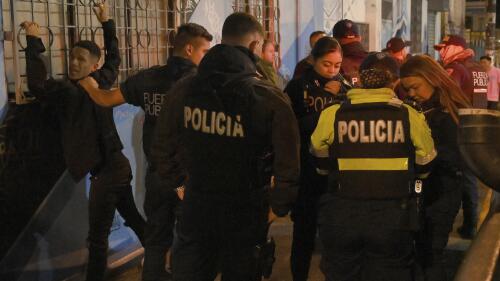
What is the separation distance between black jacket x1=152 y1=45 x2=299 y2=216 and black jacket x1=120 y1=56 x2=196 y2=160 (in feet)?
2.83

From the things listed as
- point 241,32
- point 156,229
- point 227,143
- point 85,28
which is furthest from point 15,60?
point 227,143

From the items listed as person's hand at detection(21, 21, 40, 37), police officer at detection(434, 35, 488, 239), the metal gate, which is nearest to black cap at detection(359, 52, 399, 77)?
person's hand at detection(21, 21, 40, 37)

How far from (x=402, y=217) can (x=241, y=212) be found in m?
0.88

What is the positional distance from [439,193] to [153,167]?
182cm

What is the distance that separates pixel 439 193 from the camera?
14.1 ft

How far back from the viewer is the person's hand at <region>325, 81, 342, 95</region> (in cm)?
468

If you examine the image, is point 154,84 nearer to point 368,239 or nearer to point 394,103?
point 394,103

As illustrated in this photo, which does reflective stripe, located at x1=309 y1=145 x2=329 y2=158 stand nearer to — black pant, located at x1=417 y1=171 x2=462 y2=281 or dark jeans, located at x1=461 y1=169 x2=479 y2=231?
black pant, located at x1=417 y1=171 x2=462 y2=281

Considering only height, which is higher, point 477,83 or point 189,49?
point 189,49

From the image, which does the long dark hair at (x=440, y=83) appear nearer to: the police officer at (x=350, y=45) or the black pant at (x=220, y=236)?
the police officer at (x=350, y=45)

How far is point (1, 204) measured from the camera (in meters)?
4.41

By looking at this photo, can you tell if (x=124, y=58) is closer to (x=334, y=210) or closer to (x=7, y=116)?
(x=7, y=116)

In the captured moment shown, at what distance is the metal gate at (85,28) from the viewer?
4531mm

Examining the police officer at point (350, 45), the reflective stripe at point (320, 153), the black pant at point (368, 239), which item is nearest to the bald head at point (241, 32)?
the reflective stripe at point (320, 153)
